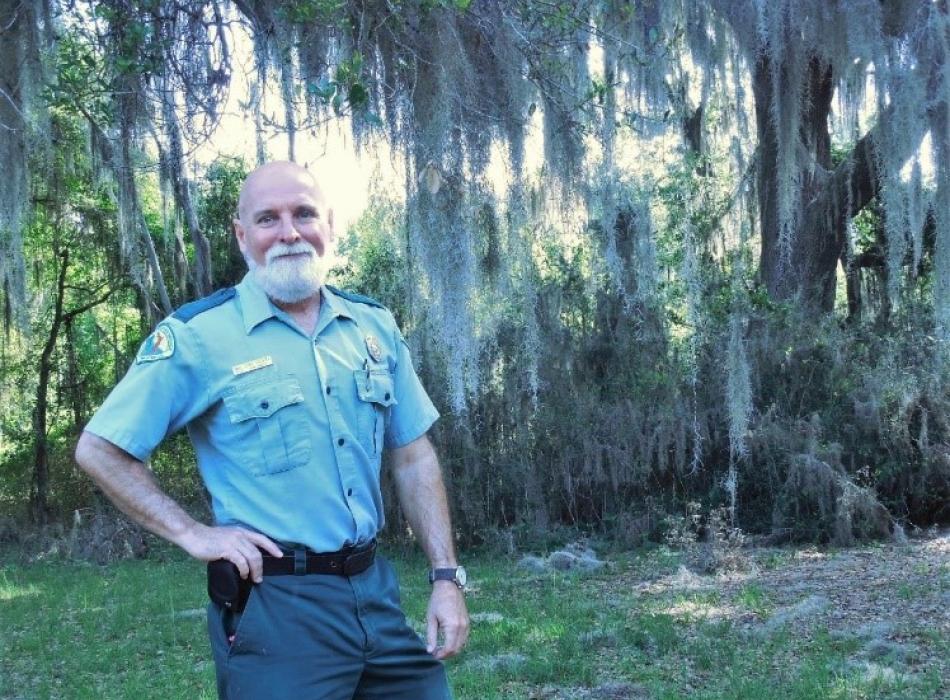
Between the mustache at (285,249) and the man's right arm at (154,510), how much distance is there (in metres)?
0.49

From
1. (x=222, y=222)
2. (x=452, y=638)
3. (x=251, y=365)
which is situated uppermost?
(x=222, y=222)

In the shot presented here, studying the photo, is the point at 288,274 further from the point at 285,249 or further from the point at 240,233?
the point at 240,233

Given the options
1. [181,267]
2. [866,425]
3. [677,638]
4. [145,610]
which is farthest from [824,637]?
[181,267]

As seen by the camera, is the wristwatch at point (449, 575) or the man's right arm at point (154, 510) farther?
the wristwatch at point (449, 575)

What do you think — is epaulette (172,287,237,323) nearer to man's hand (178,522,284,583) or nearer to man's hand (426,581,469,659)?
man's hand (178,522,284,583)

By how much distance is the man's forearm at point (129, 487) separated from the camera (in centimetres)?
191

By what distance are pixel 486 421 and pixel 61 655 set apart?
190 inches

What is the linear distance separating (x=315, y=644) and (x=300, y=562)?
0.15 m

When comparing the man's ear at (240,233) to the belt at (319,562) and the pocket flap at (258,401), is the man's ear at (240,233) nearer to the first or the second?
the pocket flap at (258,401)

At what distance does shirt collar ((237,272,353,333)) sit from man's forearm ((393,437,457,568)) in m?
0.36

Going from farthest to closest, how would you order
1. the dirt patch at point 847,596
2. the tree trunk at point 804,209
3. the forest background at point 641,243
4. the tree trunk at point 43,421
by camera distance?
the tree trunk at point 43,421
the tree trunk at point 804,209
the forest background at point 641,243
the dirt patch at point 847,596

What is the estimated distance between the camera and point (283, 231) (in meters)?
2.10

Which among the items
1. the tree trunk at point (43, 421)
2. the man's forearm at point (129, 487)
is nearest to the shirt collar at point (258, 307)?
the man's forearm at point (129, 487)

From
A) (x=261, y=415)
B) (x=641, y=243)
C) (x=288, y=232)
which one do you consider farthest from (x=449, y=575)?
(x=641, y=243)
